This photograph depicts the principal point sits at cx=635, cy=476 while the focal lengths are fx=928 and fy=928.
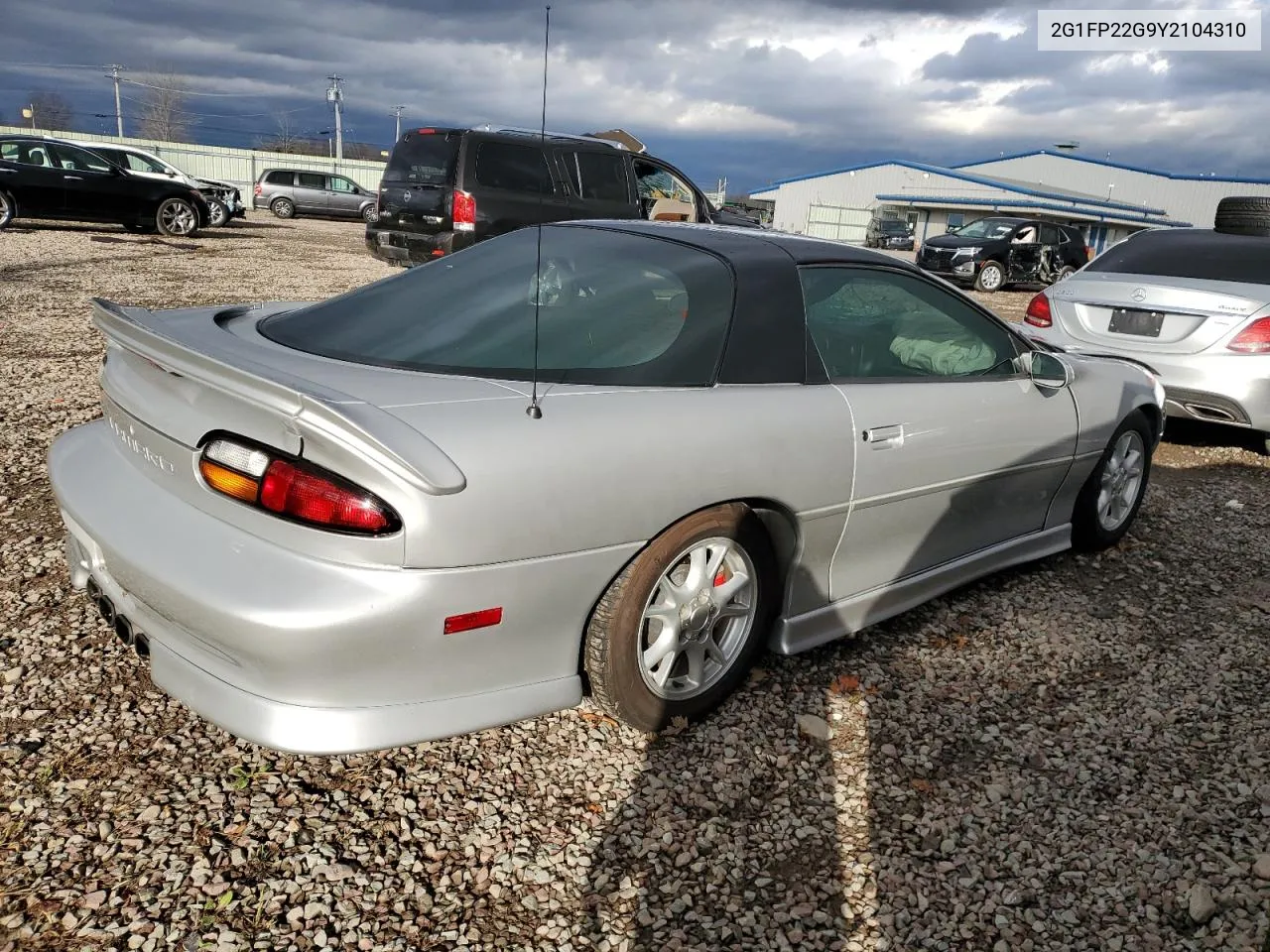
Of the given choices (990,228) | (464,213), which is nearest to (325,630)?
(464,213)

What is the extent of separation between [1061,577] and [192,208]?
58.1 feet

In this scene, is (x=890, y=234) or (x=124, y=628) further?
(x=890, y=234)

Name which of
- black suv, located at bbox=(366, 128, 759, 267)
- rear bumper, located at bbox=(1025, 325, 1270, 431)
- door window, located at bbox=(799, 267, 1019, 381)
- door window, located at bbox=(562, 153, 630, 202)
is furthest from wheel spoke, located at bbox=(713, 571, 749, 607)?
door window, located at bbox=(562, 153, 630, 202)

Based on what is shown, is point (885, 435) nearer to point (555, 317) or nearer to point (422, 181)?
point (555, 317)

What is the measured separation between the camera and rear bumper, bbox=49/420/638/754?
1.95 meters

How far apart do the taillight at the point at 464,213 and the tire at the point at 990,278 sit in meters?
11.7

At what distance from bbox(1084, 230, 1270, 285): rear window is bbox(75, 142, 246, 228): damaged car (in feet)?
53.3

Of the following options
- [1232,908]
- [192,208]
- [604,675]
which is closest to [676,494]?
[604,675]

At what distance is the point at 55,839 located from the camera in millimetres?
2098

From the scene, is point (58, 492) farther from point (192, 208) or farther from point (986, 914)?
point (192, 208)

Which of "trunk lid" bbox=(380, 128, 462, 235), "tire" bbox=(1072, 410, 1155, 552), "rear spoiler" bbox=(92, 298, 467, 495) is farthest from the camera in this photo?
"trunk lid" bbox=(380, 128, 462, 235)

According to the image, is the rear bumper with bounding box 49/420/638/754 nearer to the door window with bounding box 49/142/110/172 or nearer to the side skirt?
the side skirt

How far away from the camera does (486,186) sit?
10.4 meters

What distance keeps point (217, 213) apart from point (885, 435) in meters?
20.7
